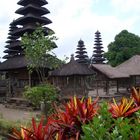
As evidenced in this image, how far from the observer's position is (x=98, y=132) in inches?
91.0

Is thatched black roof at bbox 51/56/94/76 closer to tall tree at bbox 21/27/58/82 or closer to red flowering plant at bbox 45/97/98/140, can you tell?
tall tree at bbox 21/27/58/82

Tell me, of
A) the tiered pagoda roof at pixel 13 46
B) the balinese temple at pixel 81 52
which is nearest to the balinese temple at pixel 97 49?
the balinese temple at pixel 81 52

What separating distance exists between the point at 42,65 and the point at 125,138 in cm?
1981

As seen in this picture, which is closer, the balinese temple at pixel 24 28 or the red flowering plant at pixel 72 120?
the red flowering plant at pixel 72 120

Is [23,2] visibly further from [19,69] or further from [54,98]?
[54,98]

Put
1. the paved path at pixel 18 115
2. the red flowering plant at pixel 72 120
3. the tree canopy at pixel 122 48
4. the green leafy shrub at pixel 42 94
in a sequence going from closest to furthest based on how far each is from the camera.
→ the red flowering plant at pixel 72 120
the paved path at pixel 18 115
the green leafy shrub at pixel 42 94
the tree canopy at pixel 122 48

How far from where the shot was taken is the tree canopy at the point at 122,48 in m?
43.6

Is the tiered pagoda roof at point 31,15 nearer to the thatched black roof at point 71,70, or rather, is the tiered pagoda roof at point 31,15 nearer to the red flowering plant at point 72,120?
the thatched black roof at point 71,70

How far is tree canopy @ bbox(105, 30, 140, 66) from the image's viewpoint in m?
43.6

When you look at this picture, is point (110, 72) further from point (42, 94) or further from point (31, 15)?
point (42, 94)

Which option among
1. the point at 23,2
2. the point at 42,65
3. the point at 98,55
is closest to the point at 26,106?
the point at 42,65

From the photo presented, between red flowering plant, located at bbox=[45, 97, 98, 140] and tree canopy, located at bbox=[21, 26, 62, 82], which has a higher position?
tree canopy, located at bbox=[21, 26, 62, 82]

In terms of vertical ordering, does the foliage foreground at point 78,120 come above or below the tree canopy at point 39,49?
below

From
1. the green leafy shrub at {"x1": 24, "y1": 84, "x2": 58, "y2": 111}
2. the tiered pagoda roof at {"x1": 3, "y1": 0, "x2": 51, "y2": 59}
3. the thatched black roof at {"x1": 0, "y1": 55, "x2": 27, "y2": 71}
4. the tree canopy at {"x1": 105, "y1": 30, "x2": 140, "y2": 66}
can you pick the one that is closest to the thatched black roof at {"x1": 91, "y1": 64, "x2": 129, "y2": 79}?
the tiered pagoda roof at {"x1": 3, "y1": 0, "x2": 51, "y2": 59}
